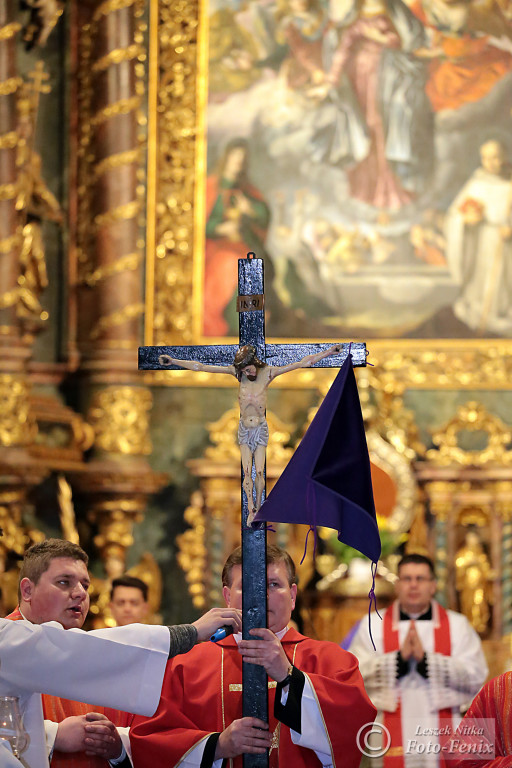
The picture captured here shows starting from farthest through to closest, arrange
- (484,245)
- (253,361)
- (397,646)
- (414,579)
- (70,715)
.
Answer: (484,245) < (397,646) < (414,579) < (70,715) < (253,361)

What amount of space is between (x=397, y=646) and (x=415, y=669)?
256 millimetres

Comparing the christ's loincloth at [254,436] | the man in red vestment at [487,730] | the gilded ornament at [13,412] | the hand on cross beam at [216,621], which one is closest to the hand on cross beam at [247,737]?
the hand on cross beam at [216,621]

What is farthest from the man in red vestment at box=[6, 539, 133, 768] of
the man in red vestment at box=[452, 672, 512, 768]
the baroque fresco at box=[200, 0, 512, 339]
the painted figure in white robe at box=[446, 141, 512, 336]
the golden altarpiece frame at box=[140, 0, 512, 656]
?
the painted figure in white robe at box=[446, 141, 512, 336]

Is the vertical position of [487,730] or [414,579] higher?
[414,579]

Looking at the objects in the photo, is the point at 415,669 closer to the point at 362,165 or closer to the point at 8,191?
the point at 8,191

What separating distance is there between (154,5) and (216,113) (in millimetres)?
1115

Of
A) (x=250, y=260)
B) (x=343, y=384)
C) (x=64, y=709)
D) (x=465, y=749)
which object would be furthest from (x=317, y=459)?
(x=64, y=709)

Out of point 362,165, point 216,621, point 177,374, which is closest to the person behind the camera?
point 216,621

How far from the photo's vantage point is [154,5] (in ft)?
36.3

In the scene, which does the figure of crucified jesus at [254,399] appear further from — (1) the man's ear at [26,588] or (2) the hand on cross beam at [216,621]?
(1) the man's ear at [26,588]

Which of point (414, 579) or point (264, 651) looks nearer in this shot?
point (264, 651)

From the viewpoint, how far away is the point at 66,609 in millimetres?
4480

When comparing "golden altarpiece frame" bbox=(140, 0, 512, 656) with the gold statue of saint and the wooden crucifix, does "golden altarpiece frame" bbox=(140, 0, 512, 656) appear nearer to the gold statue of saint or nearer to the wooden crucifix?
the gold statue of saint

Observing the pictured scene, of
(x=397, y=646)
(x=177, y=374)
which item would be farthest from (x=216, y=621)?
(x=177, y=374)
